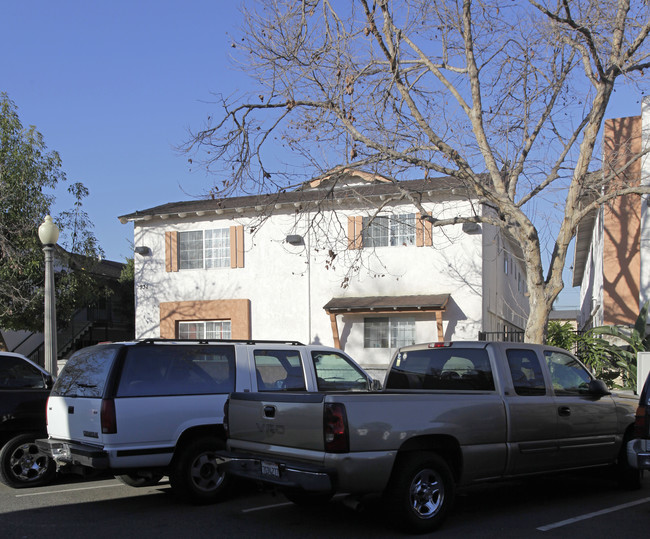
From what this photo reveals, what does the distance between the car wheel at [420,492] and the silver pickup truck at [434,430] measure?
0.01m

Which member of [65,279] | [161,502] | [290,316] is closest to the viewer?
[161,502]

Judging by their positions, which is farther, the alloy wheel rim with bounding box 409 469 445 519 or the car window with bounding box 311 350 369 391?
the car window with bounding box 311 350 369 391

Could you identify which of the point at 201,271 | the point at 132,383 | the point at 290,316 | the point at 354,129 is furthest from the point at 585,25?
the point at 201,271

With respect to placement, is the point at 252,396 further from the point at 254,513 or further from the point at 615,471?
the point at 615,471

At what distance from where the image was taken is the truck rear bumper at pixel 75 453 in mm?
6848

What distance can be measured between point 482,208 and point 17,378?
45.5 ft

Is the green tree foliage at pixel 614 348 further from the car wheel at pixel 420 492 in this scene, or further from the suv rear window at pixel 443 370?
the car wheel at pixel 420 492

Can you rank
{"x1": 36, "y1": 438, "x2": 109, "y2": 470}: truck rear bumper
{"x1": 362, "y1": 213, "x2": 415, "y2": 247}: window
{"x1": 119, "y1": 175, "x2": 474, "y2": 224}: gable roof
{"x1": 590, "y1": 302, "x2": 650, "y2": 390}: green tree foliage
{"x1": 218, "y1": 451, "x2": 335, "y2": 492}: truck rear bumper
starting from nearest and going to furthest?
{"x1": 218, "y1": 451, "x2": 335, "y2": 492}: truck rear bumper
{"x1": 36, "y1": 438, "x2": 109, "y2": 470}: truck rear bumper
{"x1": 590, "y1": 302, "x2": 650, "y2": 390}: green tree foliage
{"x1": 119, "y1": 175, "x2": 474, "y2": 224}: gable roof
{"x1": 362, "y1": 213, "x2": 415, "y2": 247}: window

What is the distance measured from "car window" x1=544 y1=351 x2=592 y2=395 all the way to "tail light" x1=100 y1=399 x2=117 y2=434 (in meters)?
4.74

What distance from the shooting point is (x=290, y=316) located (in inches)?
827

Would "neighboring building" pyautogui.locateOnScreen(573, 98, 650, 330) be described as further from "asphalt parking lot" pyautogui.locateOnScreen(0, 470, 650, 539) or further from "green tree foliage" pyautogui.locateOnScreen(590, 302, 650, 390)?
"asphalt parking lot" pyautogui.locateOnScreen(0, 470, 650, 539)

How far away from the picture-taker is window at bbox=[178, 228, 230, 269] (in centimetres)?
2206

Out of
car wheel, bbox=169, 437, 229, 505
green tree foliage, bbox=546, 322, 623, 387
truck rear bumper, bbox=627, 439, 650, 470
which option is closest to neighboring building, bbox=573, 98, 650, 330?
green tree foliage, bbox=546, 322, 623, 387

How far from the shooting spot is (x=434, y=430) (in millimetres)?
6285
